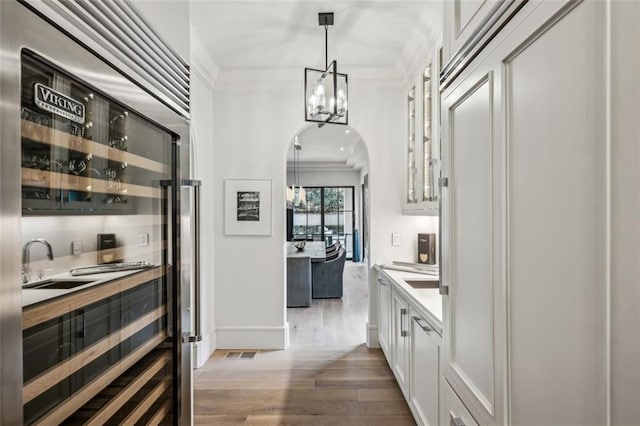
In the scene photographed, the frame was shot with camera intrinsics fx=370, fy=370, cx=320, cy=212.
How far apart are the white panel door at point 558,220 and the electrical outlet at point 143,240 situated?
3.34 ft

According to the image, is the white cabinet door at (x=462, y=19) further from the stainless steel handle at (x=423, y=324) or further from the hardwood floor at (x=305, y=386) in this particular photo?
the hardwood floor at (x=305, y=386)

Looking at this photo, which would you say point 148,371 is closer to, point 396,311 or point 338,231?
point 396,311

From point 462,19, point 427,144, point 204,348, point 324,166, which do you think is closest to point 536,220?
point 462,19

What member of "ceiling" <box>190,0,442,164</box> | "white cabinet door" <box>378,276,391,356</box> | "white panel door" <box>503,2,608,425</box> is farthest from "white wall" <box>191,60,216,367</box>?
"white panel door" <box>503,2,608,425</box>

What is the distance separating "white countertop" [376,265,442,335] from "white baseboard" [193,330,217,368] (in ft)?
6.07

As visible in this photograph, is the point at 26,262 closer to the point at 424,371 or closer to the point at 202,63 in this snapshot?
the point at 424,371

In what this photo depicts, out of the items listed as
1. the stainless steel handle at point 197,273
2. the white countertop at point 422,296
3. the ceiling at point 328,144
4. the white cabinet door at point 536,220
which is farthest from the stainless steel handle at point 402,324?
the ceiling at point 328,144

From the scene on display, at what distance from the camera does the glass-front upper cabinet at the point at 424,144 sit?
288 cm

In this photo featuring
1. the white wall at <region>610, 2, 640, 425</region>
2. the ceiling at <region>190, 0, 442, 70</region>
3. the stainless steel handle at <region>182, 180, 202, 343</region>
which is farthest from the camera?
the ceiling at <region>190, 0, 442, 70</region>

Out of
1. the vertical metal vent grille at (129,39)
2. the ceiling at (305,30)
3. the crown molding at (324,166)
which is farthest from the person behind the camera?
the crown molding at (324,166)

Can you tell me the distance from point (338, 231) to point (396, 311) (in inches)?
331

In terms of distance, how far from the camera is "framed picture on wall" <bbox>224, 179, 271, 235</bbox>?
392cm

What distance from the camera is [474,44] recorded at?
3.80 feet

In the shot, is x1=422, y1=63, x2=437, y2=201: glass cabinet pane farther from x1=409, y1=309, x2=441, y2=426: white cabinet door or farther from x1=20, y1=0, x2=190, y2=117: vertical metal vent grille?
x1=20, y1=0, x2=190, y2=117: vertical metal vent grille
